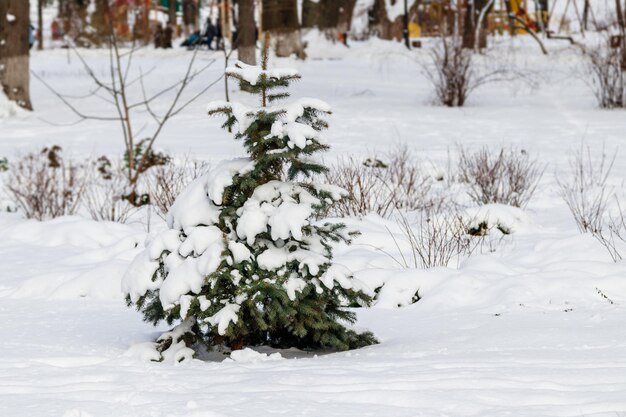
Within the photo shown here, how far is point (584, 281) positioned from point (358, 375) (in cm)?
236

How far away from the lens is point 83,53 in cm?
3331

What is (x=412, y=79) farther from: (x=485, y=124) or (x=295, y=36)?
(x=485, y=124)

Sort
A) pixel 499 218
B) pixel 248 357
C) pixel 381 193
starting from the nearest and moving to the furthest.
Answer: pixel 248 357
pixel 499 218
pixel 381 193

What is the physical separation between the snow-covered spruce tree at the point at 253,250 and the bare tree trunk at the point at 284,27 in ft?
55.8

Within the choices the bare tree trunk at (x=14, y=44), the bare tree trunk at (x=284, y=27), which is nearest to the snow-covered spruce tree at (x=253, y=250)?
the bare tree trunk at (x=14, y=44)

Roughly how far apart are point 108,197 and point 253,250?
17.1 ft

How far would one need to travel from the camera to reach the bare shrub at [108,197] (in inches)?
358

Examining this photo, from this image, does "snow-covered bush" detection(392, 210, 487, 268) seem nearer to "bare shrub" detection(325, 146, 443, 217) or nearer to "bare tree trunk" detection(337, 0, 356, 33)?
"bare shrub" detection(325, 146, 443, 217)

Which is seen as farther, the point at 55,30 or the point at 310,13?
the point at 55,30

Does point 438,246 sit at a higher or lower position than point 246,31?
lower

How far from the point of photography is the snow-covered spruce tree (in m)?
4.59

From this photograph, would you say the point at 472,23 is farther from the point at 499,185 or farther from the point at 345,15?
the point at 499,185

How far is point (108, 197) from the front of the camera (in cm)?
966

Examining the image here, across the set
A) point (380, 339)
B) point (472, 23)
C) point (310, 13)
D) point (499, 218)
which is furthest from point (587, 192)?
point (310, 13)
